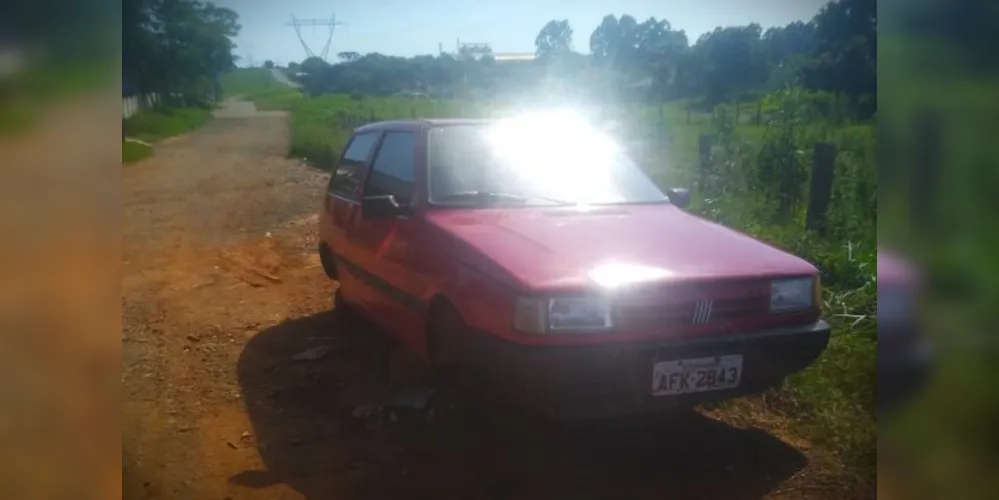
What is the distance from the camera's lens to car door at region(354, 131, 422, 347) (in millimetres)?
2779

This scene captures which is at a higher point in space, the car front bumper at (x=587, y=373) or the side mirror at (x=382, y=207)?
the side mirror at (x=382, y=207)

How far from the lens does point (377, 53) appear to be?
277 cm

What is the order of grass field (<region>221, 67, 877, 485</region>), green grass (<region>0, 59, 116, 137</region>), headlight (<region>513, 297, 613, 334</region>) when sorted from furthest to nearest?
1. grass field (<region>221, 67, 877, 485</region>)
2. green grass (<region>0, 59, 116, 137</region>)
3. headlight (<region>513, 297, 613, 334</region>)

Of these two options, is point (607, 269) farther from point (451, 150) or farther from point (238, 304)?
point (238, 304)

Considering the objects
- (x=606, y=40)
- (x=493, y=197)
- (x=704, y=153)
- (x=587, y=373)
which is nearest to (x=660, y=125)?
(x=704, y=153)

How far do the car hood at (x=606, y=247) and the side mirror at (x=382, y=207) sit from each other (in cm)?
14

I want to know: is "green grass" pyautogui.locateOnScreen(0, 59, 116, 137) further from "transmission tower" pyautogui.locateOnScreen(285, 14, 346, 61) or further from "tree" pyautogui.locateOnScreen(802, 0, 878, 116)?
"tree" pyautogui.locateOnScreen(802, 0, 878, 116)

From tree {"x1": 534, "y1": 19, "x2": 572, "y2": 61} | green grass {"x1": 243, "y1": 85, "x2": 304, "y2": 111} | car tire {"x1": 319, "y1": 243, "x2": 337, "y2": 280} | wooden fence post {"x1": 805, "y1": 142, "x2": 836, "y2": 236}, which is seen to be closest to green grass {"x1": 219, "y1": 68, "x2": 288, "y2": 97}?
green grass {"x1": 243, "y1": 85, "x2": 304, "y2": 111}

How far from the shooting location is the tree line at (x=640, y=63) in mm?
2777

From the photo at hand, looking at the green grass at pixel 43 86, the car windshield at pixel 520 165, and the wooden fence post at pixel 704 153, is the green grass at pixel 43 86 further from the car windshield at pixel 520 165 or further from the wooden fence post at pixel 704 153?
the wooden fence post at pixel 704 153

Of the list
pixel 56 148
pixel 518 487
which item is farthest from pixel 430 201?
pixel 56 148

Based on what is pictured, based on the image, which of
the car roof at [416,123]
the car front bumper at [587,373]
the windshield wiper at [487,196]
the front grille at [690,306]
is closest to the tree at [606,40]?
the car roof at [416,123]

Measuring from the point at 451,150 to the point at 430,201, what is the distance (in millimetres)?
212

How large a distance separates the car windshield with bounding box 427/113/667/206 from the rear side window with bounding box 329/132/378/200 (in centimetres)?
27
